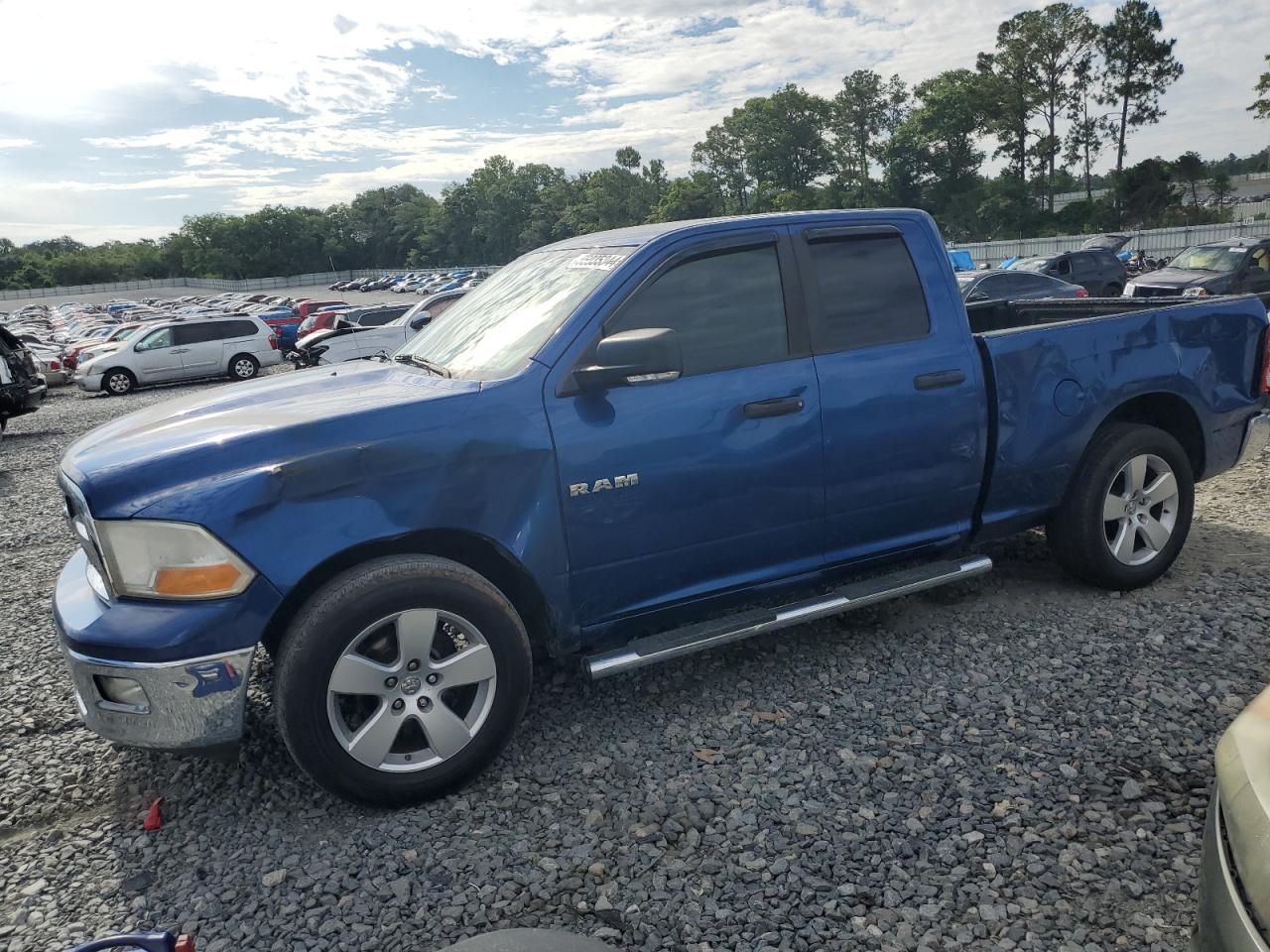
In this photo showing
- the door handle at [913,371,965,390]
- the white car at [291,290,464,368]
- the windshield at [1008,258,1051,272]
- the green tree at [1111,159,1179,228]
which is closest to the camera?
the door handle at [913,371,965,390]

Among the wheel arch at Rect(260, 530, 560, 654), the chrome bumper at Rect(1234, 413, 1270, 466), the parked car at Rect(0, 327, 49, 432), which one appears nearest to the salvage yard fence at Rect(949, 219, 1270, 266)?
the chrome bumper at Rect(1234, 413, 1270, 466)

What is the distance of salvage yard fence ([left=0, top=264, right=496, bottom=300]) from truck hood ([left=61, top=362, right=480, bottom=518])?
349ft

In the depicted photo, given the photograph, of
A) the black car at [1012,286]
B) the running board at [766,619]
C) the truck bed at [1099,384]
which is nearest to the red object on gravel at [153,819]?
the running board at [766,619]

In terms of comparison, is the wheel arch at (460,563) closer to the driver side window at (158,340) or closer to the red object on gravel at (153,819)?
the red object on gravel at (153,819)

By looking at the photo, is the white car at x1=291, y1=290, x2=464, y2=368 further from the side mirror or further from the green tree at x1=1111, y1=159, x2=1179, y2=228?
the green tree at x1=1111, y1=159, x2=1179, y2=228

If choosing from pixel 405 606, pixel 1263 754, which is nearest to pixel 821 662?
pixel 405 606

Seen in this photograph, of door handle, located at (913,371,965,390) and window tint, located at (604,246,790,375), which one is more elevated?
window tint, located at (604,246,790,375)

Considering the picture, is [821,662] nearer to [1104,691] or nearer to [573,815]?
[1104,691]

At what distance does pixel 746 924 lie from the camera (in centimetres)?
247

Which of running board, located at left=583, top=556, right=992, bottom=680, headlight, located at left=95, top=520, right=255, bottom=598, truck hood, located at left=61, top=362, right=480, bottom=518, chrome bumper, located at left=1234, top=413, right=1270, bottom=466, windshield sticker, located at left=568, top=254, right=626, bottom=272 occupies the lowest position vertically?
running board, located at left=583, top=556, right=992, bottom=680

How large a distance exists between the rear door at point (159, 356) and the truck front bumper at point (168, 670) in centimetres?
2114

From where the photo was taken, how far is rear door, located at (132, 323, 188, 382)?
21250 millimetres

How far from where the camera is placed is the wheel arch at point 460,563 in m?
2.96

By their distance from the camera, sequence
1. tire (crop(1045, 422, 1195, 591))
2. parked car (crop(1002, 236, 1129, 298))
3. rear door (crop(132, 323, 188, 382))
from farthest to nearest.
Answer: parked car (crop(1002, 236, 1129, 298)), rear door (crop(132, 323, 188, 382)), tire (crop(1045, 422, 1195, 591))
